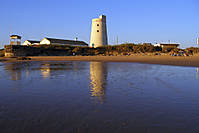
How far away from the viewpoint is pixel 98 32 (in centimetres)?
5694

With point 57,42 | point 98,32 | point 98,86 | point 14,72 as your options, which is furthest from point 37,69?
point 57,42

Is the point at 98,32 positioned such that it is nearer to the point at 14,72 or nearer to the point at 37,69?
the point at 37,69

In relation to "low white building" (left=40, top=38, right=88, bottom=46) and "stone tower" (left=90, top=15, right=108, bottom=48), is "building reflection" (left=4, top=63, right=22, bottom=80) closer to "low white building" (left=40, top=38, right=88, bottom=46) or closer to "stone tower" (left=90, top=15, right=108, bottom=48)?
"stone tower" (left=90, top=15, right=108, bottom=48)

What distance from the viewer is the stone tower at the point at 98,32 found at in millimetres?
56938

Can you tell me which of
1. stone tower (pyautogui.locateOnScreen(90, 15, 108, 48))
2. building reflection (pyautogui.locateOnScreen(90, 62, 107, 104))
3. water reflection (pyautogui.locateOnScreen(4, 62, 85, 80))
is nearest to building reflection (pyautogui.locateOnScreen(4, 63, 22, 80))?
water reflection (pyautogui.locateOnScreen(4, 62, 85, 80))

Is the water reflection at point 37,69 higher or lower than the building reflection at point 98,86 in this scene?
higher

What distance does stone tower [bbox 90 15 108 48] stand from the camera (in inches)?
2242

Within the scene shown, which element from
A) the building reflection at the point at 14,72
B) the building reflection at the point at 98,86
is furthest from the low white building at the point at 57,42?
the building reflection at the point at 98,86

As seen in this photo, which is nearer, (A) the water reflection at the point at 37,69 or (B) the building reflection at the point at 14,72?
(B) the building reflection at the point at 14,72

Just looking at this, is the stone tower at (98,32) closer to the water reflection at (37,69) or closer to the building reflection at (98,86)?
the water reflection at (37,69)

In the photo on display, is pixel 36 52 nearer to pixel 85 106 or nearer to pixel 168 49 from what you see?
pixel 168 49

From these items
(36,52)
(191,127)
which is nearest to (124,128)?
(191,127)

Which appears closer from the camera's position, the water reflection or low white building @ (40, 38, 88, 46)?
the water reflection

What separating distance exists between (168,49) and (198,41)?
8.95 m
